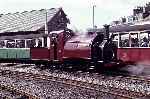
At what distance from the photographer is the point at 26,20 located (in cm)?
5016

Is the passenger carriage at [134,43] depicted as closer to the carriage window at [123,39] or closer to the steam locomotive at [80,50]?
the carriage window at [123,39]

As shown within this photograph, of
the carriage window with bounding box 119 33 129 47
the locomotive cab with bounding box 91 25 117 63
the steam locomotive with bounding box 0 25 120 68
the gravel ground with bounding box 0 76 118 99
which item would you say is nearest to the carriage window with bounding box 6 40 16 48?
the steam locomotive with bounding box 0 25 120 68

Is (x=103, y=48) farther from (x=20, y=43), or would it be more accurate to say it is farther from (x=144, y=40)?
(x=20, y=43)

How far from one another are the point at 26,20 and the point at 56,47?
29.9 meters

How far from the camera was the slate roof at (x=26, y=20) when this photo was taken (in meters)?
46.9

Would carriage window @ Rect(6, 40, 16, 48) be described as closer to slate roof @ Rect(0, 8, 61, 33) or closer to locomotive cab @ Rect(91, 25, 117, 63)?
slate roof @ Rect(0, 8, 61, 33)

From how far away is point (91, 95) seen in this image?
11.9 meters

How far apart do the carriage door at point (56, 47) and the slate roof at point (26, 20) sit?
23434mm

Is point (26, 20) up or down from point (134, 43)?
up

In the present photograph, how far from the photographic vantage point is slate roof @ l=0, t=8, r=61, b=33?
46934 millimetres

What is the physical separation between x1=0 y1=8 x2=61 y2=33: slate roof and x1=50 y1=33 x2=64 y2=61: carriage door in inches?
923

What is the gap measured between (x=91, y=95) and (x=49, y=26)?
35992 mm

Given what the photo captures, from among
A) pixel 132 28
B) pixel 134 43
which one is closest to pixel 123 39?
pixel 132 28

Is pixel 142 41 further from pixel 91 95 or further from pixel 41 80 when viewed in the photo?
pixel 91 95
